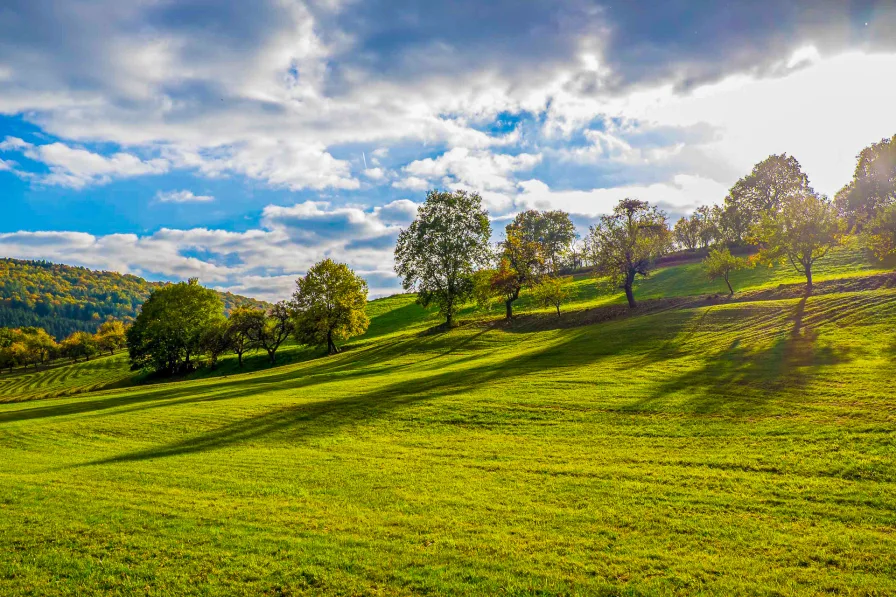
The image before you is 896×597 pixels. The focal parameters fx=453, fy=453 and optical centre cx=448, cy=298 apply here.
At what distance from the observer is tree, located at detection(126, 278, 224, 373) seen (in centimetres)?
7481

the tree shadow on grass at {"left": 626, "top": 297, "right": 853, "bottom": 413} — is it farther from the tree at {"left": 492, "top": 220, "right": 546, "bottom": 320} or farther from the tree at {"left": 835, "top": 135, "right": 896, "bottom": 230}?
the tree at {"left": 835, "top": 135, "right": 896, "bottom": 230}

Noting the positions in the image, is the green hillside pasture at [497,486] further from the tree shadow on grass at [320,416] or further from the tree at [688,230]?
the tree at [688,230]

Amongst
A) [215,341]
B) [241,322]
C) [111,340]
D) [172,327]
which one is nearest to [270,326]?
[241,322]

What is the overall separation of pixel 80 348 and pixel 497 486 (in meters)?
167

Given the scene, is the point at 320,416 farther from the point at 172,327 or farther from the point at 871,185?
the point at 871,185

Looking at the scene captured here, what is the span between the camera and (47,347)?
148375 millimetres

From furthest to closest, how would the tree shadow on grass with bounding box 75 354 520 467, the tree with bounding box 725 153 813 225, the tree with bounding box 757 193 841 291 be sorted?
the tree with bounding box 725 153 813 225
the tree with bounding box 757 193 841 291
the tree shadow on grass with bounding box 75 354 520 467

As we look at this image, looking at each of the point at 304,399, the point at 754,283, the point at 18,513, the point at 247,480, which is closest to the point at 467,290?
the point at 304,399

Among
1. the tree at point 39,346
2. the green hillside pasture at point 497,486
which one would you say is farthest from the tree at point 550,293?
the tree at point 39,346

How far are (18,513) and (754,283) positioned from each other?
7467 centimetres

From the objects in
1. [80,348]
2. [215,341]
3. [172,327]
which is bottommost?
[215,341]

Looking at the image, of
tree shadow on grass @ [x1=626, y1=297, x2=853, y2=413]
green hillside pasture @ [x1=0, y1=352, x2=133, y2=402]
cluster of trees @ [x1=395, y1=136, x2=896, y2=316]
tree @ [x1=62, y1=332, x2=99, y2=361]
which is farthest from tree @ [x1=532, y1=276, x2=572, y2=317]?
tree @ [x1=62, y1=332, x2=99, y2=361]

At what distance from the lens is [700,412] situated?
2008 cm

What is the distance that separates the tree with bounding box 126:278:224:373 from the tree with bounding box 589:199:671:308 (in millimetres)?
63106
